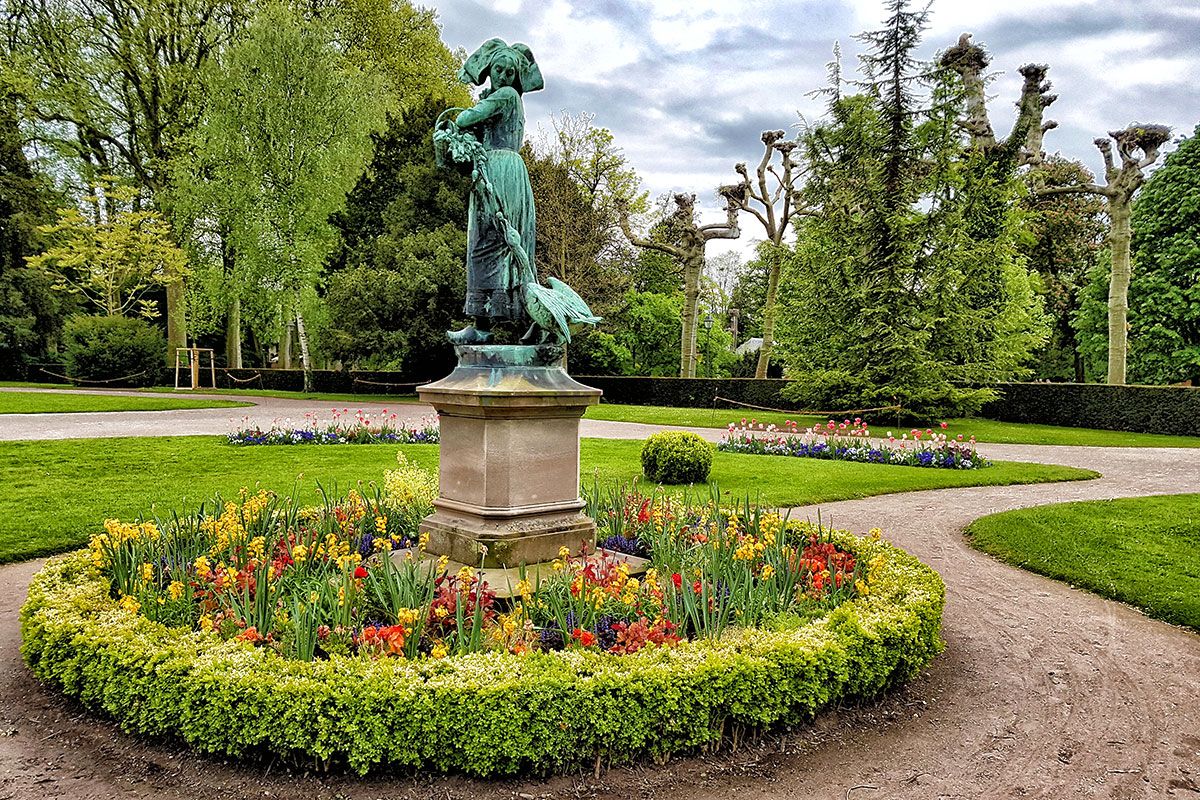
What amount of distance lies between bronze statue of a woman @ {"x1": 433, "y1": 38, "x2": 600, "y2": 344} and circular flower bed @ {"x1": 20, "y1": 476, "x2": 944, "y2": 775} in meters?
1.77

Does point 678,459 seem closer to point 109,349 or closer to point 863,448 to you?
point 863,448

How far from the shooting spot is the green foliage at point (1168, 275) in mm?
25562

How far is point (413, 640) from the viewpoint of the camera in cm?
375

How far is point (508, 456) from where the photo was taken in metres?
5.17

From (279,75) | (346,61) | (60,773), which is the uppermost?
(346,61)

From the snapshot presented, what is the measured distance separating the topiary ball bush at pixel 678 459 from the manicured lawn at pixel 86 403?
46.7 ft

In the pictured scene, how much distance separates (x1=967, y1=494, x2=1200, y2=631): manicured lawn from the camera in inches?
238

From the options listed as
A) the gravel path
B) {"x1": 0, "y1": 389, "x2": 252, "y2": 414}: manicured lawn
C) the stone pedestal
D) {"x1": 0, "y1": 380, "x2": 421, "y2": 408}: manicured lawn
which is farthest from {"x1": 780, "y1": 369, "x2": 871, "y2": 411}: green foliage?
{"x1": 0, "y1": 389, "x2": 252, "y2": 414}: manicured lawn

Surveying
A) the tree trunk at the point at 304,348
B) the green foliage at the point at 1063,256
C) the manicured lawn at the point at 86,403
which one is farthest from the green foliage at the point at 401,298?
the green foliage at the point at 1063,256

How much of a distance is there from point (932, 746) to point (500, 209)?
13.8 ft

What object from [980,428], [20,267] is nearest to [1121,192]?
[980,428]

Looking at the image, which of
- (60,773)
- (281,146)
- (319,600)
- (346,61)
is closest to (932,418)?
(319,600)

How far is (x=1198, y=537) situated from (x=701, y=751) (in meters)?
7.08

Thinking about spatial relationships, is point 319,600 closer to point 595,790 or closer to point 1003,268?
point 595,790
